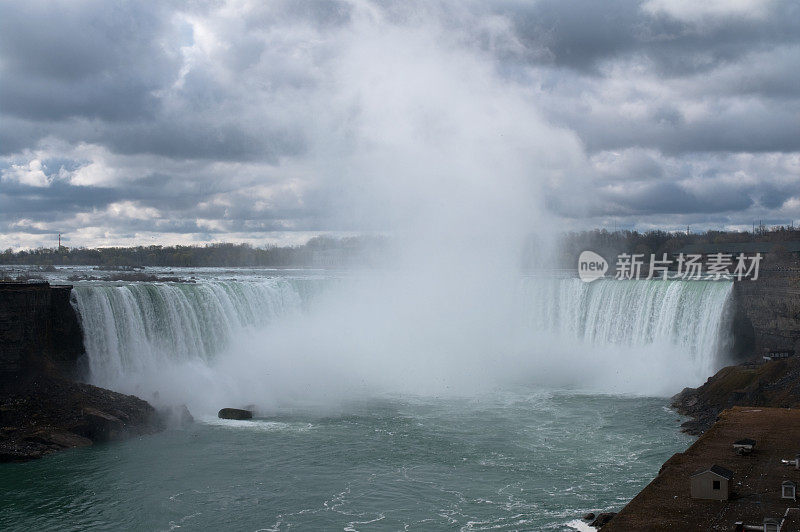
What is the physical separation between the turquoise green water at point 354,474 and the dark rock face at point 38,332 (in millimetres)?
5267

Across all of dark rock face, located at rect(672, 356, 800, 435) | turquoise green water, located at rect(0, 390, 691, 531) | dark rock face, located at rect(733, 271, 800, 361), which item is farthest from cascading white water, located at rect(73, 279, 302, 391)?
dark rock face, located at rect(733, 271, 800, 361)

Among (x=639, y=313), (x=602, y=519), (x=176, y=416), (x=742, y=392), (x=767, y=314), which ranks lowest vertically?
(x=176, y=416)

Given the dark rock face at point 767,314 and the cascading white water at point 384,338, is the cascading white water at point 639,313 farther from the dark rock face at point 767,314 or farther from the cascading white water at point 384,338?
the dark rock face at point 767,314

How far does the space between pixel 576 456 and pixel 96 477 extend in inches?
532

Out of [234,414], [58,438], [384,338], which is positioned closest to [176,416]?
[234,414]

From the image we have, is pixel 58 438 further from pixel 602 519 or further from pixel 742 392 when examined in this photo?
pixel 742 392

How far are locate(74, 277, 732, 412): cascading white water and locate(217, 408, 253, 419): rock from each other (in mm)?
1672

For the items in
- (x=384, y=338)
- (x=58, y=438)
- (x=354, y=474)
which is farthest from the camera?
(x=384, y=338)

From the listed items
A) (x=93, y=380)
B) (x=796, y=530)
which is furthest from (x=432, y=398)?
(x=796, y=530)

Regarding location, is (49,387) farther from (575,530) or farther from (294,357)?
(575,530)

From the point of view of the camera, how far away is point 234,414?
27.0 metres

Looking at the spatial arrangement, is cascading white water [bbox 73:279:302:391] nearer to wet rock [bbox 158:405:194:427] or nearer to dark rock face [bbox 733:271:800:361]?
wet rock [bbox 158:405:194:427]

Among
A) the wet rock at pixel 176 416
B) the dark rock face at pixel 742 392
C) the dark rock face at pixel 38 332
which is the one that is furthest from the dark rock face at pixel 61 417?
the dark rock face at pixel 742 392

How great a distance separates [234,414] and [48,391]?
6.29 m
